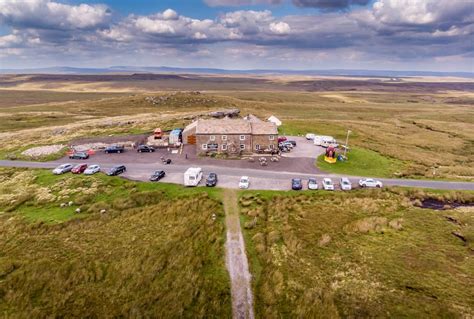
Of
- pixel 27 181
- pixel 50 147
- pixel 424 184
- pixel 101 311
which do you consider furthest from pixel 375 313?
pixel 50 147

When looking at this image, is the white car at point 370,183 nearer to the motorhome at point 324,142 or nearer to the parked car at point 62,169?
the motorhome at point 324,142

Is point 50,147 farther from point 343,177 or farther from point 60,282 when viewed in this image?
point 343,177

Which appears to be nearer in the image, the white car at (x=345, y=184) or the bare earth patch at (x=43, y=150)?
the white car at (x=345, y=184)

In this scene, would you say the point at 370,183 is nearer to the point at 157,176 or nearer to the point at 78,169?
the point at 157,176

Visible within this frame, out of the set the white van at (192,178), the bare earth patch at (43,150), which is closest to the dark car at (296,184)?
the white van at (192,178)

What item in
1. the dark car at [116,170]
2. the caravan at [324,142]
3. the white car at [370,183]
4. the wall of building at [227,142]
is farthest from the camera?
the caravan at [324,142]

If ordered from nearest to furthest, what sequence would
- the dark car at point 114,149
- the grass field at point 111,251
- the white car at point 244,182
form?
the grass field at point 111,251 < the white car at point 244,182 < the dark car at point 114,149

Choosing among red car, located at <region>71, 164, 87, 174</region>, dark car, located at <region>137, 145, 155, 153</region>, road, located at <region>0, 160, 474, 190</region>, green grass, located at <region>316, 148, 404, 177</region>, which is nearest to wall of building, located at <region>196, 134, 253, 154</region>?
road, located at <region>0, 160, 474, 190</region>
